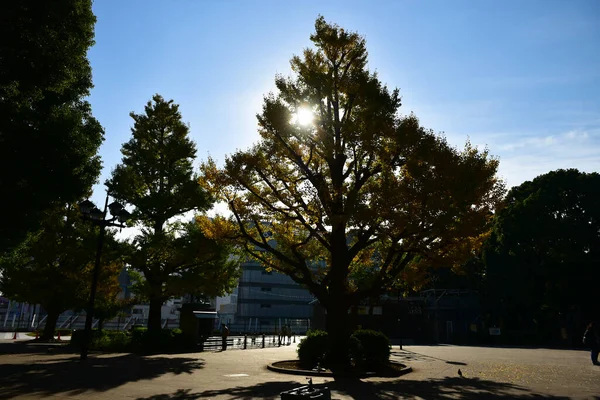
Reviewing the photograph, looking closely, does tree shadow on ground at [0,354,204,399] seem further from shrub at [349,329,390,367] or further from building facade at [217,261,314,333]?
building facade at [217,261,314,333]

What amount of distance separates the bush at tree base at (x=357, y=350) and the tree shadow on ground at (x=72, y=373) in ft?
12.6

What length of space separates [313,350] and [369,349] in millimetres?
1975

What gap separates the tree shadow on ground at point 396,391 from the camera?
28.4ft

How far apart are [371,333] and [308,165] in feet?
21.8

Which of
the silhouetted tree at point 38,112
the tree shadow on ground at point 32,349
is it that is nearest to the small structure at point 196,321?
the tree shadow on ground at point 32,349

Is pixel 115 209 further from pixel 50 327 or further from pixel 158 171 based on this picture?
pixel 50 327

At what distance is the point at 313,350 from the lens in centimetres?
1435

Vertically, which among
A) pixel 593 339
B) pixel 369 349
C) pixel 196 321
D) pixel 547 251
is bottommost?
pixel 369 349

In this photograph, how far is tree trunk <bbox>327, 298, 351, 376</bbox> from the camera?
45.0 ft

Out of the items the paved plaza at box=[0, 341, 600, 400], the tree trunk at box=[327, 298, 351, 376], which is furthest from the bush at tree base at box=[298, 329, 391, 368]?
the paved plaza at box=[0, 341, 600, 400]

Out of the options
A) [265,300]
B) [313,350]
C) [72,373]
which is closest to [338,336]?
[313,350]

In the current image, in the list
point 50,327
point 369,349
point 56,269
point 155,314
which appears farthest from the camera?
point 50,327

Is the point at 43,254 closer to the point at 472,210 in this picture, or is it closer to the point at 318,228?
the point at 318,228

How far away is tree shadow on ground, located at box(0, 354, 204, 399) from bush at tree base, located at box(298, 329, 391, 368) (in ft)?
12.6
